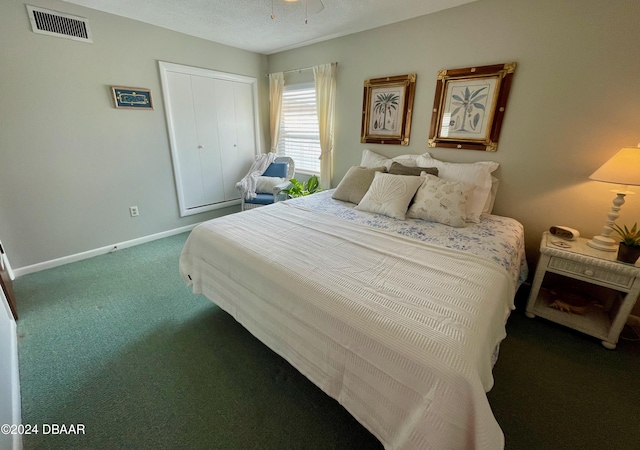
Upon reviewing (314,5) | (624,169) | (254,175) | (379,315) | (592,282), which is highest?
(314,5)

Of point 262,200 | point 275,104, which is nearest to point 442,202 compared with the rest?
point 262,200

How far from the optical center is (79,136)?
260 cm

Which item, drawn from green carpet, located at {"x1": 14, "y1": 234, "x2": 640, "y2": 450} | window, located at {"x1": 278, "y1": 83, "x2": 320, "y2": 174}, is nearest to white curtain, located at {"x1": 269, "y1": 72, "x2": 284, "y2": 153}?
window, located at {"x1": 278, "y1": 83, "x2": 320, "y2": 174}

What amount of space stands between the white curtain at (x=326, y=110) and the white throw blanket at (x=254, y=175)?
84cm

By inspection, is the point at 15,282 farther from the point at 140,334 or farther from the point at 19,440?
the point at 19,440

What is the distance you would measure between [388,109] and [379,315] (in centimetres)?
253

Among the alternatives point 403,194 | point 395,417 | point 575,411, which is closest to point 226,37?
point 403,194

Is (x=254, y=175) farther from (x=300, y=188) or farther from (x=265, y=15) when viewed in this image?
(x=265, y=15)

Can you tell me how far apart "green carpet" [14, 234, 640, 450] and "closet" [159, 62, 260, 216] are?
1.92 metres

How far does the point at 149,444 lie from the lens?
3.91 ft

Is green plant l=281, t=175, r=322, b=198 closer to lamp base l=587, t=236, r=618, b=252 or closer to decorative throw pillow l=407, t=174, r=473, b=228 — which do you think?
decorative throw pillow l=407, t=174, r=473, b=228

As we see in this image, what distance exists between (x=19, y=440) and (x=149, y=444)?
22.2 inches

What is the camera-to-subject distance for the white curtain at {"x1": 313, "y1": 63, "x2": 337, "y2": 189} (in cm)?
325

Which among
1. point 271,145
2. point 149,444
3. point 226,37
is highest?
point 226,37
